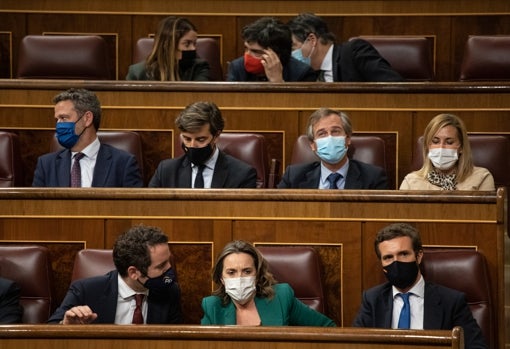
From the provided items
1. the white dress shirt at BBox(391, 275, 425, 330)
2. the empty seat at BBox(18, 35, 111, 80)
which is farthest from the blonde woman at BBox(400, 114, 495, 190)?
the empty seat at BBox(18, 35, 111, 80)

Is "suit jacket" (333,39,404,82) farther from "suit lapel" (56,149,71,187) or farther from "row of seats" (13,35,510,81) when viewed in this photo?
"suit lapel" (56,149,71,187)

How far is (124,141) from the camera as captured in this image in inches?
97.2

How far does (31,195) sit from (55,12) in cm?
118

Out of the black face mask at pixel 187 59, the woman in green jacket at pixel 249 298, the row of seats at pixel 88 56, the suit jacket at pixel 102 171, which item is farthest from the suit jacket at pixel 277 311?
the row of seats at pixel 88 56

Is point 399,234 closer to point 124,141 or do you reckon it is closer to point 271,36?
point 124,141

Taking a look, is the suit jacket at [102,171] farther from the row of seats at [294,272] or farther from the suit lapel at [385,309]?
the suit lapel at [385,309]

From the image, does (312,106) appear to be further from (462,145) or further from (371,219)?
(371,219)

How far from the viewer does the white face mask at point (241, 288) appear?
1.89 metres

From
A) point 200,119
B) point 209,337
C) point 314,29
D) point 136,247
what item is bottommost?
point 209,337

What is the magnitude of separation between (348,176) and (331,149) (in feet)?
0.21

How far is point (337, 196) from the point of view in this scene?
203 centimetres

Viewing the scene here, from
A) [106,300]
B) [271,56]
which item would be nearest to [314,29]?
[271,56]

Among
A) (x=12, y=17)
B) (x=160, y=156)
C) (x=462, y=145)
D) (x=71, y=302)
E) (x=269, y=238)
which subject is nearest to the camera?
(x=71, y=302)

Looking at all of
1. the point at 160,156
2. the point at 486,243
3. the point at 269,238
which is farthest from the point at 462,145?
the point at 160,156
